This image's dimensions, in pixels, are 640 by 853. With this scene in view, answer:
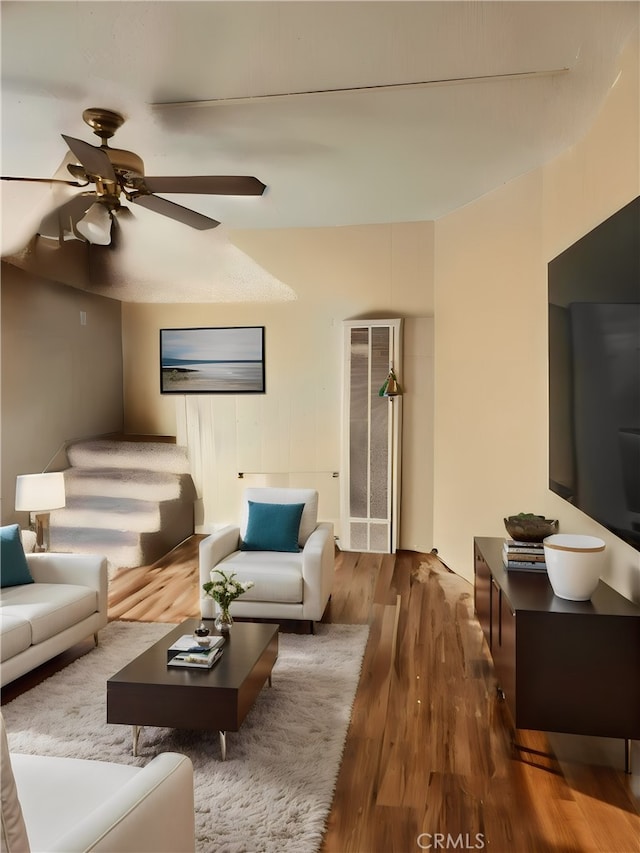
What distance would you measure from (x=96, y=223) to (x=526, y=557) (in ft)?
Result: 8.44

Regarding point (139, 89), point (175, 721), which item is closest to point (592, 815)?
point (175, 721)

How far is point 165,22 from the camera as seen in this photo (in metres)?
2.21

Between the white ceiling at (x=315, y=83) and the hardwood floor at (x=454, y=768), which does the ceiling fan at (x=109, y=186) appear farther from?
the hardwood floor at (x=454, y=768)

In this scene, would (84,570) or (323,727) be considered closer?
(323,727)

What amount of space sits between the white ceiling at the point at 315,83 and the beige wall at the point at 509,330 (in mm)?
245

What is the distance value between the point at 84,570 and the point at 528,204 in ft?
11.5

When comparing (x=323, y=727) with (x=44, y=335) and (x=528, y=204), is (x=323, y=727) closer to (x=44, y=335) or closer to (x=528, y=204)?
(x=528, y=204)

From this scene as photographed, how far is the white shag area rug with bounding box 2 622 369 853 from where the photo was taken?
192 centimetres

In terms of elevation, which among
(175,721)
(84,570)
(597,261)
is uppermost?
(597,261)

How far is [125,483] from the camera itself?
17.0ft

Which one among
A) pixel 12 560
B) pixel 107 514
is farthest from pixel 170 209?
pixel 107 514

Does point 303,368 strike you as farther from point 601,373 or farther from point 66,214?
point 601,373

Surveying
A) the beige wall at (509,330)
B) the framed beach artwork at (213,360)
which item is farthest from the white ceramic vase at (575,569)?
the framed beach artwork at (213,360)

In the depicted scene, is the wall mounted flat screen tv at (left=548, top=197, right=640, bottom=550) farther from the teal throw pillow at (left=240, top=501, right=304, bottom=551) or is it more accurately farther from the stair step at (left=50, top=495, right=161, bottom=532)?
the stair step at (left=50, top=495, right=161, bottom=532)
